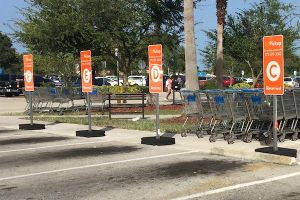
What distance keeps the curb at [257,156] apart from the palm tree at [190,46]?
7.73 m

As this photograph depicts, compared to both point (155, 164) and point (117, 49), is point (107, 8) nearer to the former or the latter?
point (117, 49)

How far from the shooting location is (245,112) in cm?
1173

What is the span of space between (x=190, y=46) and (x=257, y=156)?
889 cm

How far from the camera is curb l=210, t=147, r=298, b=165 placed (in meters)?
8.97

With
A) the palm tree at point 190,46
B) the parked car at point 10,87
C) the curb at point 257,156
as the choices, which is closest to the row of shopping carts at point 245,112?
the curb at point 257,156

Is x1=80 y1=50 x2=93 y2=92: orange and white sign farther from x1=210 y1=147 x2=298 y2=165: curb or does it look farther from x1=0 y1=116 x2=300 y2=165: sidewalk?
x1=210 y1=147 x2=298 y2=165: curb

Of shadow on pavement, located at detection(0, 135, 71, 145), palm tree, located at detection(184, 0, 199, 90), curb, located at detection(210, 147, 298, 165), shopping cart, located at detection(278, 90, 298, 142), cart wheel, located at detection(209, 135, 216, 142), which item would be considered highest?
palm tree, located at detection(184, 0, 199, 90)

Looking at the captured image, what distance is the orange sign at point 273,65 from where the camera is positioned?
359 inches

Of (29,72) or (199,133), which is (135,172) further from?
(29,72)

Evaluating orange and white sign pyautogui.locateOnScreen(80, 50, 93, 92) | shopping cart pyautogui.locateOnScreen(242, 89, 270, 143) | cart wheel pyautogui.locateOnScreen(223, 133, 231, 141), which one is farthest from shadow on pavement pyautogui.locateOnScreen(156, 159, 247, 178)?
orange and white sign pyautogui.locateOnScreen(80, 50, 93, 92)

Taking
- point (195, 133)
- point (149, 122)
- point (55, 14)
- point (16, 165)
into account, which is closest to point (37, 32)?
point (55, 14)

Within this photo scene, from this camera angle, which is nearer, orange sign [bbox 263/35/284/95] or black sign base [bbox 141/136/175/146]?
orange sign [bbox 263/35/284/95]

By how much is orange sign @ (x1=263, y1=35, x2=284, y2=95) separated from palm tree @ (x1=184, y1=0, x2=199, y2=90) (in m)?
8.60

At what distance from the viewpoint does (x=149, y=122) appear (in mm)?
16844
